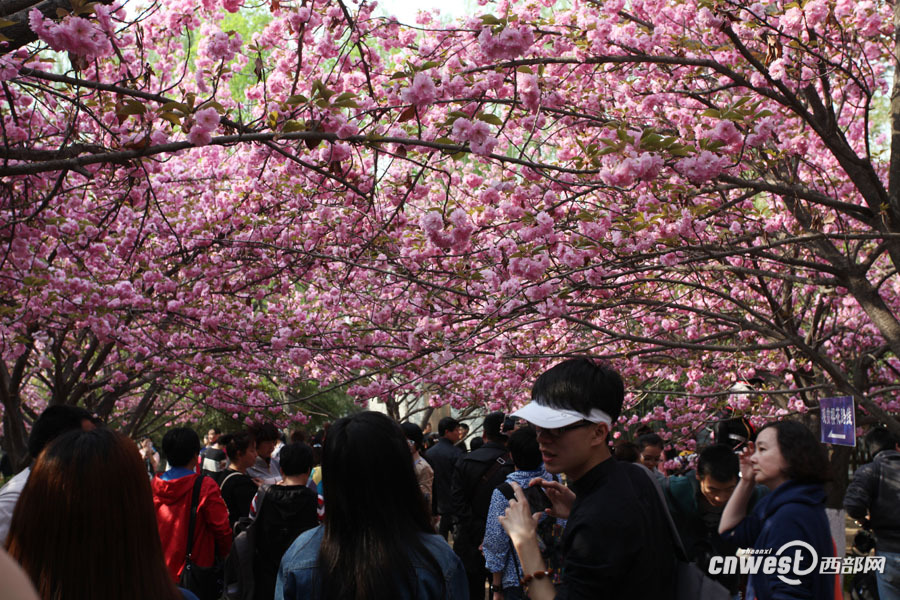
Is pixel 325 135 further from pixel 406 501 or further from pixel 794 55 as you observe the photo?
pixel 794 55

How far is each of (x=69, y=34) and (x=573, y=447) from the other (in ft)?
9.88

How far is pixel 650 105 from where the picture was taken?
283 inches

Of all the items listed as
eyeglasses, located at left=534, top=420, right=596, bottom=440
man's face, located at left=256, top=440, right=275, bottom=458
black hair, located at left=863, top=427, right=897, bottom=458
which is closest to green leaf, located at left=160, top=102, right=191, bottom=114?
eyeglasses, located at left=534, top=420, right=596, bottom=440

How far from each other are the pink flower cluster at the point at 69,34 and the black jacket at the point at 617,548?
3127 millimetres

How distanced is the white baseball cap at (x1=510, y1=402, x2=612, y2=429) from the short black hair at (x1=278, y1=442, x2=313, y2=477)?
292 cm

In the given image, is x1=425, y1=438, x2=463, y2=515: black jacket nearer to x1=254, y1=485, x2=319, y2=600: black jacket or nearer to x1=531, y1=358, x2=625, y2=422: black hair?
x1=254, y1=485, x2=319, y2=600: black jacket

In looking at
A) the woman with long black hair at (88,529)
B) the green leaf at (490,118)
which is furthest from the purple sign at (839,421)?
the woman with long black hair at (88,529)

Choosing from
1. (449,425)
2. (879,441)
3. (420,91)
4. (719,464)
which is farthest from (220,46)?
(879,441)

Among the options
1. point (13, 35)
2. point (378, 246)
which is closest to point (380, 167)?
point (378, 246)

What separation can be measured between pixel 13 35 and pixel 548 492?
10.9ft

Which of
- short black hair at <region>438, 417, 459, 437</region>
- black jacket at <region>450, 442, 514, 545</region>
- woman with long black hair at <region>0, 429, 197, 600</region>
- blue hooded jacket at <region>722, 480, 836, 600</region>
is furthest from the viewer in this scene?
short black hair at <region>438, 417, 459, 437</region>

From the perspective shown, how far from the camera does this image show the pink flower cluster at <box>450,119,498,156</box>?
15.5ft

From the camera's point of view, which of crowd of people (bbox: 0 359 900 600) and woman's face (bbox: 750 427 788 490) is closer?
crowd of people (bbox: 0 359 900 600)

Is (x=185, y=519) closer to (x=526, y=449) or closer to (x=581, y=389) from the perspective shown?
(x=526, y=449)
